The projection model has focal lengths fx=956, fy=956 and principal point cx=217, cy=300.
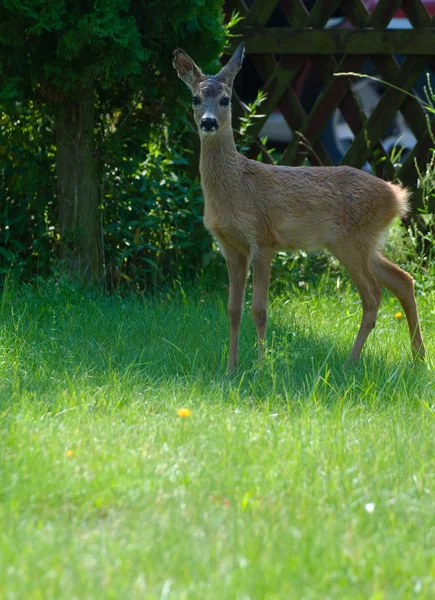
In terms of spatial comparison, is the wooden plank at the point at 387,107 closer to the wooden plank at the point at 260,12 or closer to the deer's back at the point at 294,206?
the wooden plank at the point at 260,12

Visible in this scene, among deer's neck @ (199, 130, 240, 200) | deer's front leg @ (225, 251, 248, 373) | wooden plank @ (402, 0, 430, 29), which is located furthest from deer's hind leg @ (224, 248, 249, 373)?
wooden plank @ (402, 0, 430, 29)

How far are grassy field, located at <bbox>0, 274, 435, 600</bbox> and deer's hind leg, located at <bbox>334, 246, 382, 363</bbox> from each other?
15 cm

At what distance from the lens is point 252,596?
8.54 ft

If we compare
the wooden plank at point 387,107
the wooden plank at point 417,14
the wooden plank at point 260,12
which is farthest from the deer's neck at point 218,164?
the wooden plank at point 417,14

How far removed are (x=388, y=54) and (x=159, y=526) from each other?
545cm

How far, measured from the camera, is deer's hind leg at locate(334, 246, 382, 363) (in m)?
5.52

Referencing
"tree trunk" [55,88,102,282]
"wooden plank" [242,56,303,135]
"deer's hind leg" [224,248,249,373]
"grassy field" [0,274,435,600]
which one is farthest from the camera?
"wooden plank" [242,56,303,135]

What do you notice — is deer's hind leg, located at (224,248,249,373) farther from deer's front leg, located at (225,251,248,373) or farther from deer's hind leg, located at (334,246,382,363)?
deer's hind leg, located at (334,246,382,363)

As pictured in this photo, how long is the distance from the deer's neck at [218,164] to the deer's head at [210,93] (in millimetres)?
85

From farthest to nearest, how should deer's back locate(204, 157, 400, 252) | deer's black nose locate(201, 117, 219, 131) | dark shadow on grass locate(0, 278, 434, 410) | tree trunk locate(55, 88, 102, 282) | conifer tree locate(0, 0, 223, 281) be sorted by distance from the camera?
tree trunk locate(55, 88, 102, 282) < conifer tree locate(0, 0, 223, 281) < deer's back locate(204, 157, 400, 252) < deer's black nose locate(201, 117, 219, 131) < dark shadow on grass locate(0, 278, 434, 410)

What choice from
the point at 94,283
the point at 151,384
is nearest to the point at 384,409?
the point at 151,384

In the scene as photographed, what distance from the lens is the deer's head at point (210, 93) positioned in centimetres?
512

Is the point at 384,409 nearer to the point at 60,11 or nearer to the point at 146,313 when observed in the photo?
the point at 146,313

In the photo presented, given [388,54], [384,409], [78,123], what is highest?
[388,54]
